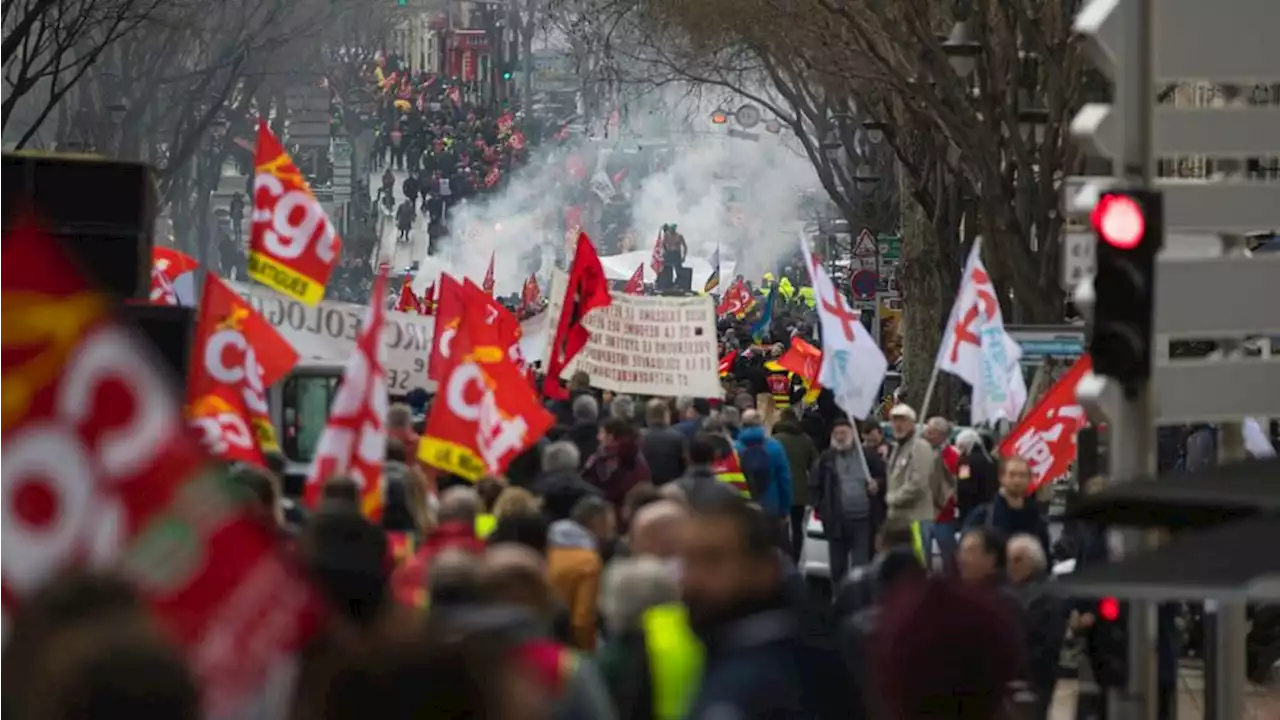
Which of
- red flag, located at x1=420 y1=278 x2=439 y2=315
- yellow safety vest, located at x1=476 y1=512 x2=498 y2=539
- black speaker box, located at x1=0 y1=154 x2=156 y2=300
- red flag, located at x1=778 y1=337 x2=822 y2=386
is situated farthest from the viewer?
red flag, located at x1=420 y1=278 x2=439 y2=315

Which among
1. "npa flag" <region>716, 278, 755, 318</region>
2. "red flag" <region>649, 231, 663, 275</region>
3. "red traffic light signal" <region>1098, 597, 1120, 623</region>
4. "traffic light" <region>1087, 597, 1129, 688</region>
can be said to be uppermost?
"red flag" <region>649, 231, 663, 275</region>

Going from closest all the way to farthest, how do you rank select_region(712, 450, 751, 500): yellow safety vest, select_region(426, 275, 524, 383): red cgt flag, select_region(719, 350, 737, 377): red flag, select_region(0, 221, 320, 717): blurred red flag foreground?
select_region(0, 221, 320, 717): blurred red flag foreground, select_region(426, 275, 524, 383): red cgt flag, select_region(712, 450, 751, 500): yellow safety vest, select_region(719, 350, 737, 377): red flag

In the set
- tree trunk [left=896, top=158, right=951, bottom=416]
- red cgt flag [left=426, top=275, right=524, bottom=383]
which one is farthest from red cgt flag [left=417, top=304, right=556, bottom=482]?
tree trunk [left=896, top=158, right=951, bottom=416]

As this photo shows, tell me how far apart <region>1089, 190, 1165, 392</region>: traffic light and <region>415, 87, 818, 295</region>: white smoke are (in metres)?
82.9

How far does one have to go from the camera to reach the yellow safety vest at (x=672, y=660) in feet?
23.7

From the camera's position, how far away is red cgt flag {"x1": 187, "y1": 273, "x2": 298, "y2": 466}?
488 inches

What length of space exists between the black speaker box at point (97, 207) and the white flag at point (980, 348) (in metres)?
7.10

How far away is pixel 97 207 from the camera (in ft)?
46.7

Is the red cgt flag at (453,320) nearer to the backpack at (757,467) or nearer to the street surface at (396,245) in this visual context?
the backpack at (757,467)

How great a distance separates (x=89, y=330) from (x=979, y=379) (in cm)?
1564

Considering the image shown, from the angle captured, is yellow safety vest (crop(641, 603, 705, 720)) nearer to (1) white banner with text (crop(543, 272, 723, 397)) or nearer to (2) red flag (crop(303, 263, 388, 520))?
(2) red flag (crop(303, 263, 388, 520))

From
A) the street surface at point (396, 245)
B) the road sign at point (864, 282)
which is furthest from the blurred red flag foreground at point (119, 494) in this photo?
the street surface at point (396, 245)

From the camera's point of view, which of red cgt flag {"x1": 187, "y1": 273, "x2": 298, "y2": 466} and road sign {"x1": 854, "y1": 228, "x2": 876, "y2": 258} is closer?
red cgt flag {"x1": 187, "y1": 273, "x2": 298, "y2": 466}

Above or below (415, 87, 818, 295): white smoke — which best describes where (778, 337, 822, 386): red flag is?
below
